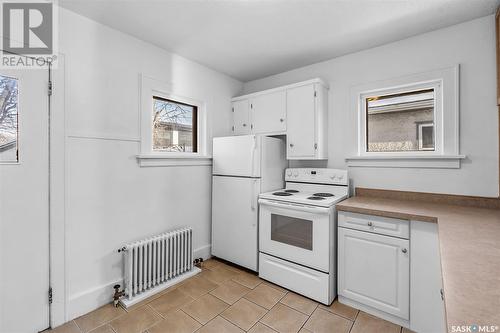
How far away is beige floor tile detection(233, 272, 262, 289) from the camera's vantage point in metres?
2.43

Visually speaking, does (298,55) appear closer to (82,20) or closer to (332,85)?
(332,85)

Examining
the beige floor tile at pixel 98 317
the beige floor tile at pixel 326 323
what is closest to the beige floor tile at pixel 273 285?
the beige floor tile at pixel 326 323

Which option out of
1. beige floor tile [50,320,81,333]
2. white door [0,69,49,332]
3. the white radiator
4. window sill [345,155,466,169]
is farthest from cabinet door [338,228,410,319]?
white door [0,69,49,332]

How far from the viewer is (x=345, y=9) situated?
6.11 ft

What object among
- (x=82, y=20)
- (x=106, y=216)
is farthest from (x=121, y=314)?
(x=82, y=20)

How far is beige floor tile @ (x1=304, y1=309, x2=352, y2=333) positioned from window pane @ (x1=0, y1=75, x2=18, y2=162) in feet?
8.20

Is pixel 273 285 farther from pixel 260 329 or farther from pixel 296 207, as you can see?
pixel 296 207

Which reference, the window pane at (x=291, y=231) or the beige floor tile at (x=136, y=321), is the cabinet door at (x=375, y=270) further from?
the beige floor tile at (x=136, y=321)

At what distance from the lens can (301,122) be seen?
8.87ft

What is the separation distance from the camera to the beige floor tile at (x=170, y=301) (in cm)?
201

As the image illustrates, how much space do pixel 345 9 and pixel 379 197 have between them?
1757 millimetres

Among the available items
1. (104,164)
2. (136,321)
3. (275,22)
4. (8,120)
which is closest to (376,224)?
(275,22)

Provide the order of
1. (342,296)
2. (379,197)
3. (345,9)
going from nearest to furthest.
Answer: (345,9), (342,296), (379,197)

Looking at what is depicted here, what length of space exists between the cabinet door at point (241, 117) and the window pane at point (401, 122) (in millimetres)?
1464
